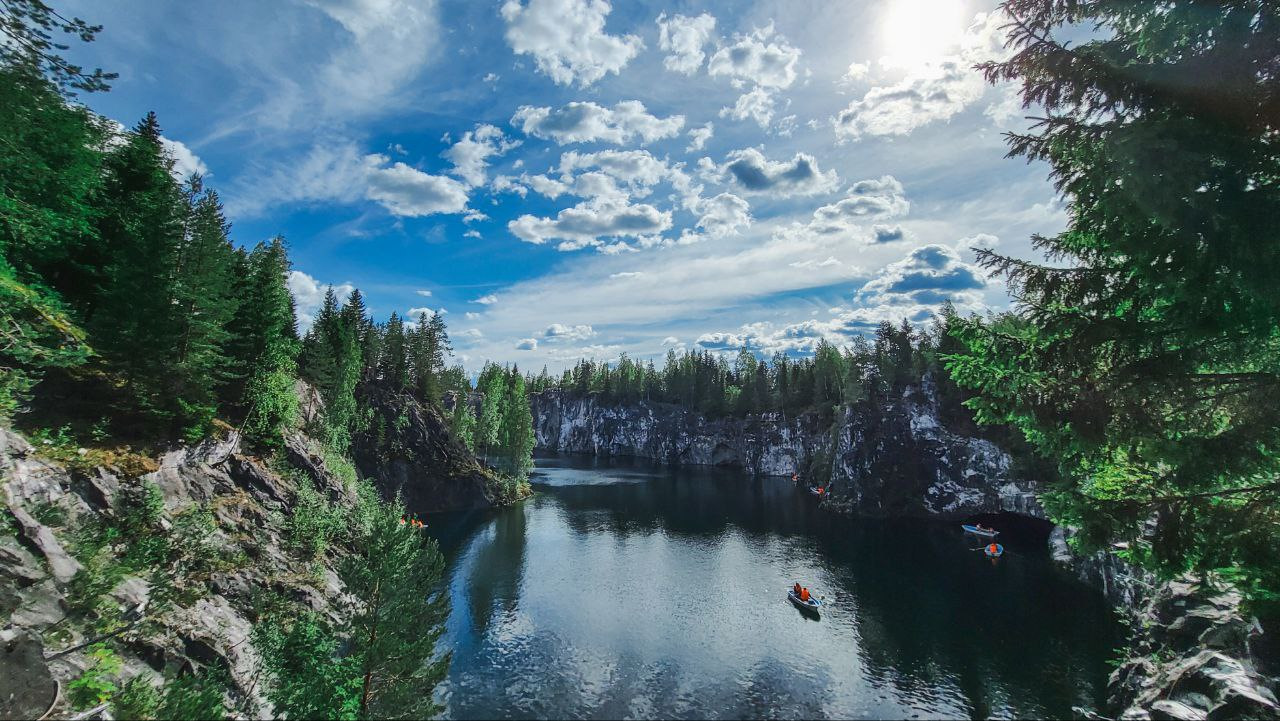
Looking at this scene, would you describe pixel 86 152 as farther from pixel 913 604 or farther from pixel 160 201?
pixel 913 604

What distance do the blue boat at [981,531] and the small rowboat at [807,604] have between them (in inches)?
1452

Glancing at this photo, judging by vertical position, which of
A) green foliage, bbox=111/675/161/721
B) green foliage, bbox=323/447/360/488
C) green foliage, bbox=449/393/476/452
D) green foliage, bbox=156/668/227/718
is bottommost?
green foliage, bbox=156/668/227/718

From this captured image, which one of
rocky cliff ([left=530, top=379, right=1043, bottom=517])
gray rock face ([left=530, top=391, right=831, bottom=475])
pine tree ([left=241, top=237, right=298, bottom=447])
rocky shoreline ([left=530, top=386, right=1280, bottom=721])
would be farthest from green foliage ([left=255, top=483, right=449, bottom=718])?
gray rock face ([left=530, top=391, right=831, bottom=475])

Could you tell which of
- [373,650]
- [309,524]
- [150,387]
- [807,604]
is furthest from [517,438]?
[373,650]

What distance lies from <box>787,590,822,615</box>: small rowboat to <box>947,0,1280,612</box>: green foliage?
3489 cm

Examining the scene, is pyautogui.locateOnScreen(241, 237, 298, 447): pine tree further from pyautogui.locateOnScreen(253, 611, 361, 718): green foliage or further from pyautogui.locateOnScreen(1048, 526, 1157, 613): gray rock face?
pyautogui.locateOnScreen(1048, 526, 1157, 613): gray rock face

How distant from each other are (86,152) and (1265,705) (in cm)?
4414

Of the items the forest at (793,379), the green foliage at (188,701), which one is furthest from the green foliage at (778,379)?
the green foliage at (188,701)

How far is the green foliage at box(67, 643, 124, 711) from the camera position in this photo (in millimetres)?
13297

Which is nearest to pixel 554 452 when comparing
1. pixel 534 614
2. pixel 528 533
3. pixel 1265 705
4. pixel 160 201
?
pixel 528 533

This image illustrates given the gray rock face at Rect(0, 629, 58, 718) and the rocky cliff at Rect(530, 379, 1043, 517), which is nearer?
the gray rock face at Rect(0, 629, 58, 718)

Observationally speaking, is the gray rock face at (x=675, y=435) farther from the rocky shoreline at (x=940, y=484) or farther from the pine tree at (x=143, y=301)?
the pine tree at (x=143, y=301)

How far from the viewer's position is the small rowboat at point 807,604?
1672 inches

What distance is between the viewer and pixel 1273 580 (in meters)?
9.64
